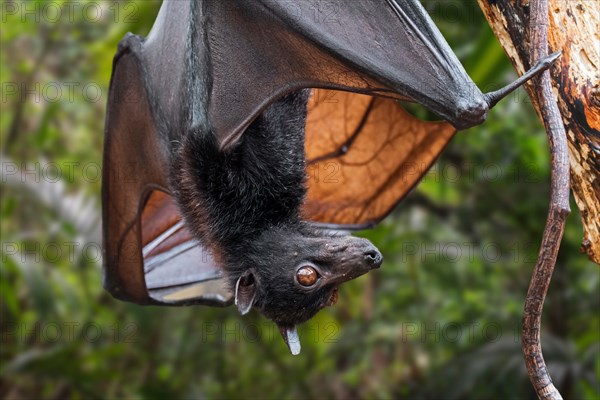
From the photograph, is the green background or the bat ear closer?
the bat ear

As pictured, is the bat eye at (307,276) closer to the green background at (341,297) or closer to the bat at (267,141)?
the bat at (267,141)

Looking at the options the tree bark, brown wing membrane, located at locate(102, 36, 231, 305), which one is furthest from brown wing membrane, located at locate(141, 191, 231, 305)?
the tree bark

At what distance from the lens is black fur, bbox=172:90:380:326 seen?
9.84 feet

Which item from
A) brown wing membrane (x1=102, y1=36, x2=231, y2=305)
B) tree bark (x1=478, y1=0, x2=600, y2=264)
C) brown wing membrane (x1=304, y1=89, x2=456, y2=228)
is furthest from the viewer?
brown wing membrane (x1=304, y1=89, x2=456, y2=228)

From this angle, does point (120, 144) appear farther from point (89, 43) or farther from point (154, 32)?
point (89, 43)

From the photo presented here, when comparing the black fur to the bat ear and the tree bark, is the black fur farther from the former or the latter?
the tree bark

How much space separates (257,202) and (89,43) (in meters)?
3.87

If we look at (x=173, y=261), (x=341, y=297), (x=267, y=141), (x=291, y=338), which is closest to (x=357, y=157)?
(x=267, y=141)

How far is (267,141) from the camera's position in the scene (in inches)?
127

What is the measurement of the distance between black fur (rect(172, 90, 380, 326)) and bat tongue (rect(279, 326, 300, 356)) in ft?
0.09

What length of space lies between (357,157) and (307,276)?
1093mm

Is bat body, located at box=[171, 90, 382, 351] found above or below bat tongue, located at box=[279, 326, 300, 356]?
above

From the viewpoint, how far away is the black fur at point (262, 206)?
3.00m

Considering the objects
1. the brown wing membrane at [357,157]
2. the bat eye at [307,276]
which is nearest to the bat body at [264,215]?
the bat eye at [307,276]
